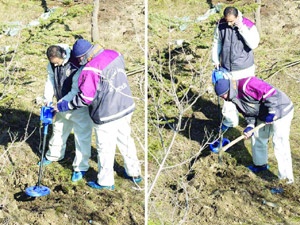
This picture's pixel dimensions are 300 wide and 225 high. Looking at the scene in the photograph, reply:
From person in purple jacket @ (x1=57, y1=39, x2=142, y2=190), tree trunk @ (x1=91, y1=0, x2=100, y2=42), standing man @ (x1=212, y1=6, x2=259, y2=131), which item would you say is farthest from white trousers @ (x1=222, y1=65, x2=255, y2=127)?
tree trunk @ (x1=91, y1=0, x2=100, y2=42)

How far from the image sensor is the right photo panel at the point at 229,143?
239 inches

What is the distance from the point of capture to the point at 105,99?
5867mm

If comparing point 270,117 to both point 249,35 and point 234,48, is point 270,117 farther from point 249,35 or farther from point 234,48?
point 234,48

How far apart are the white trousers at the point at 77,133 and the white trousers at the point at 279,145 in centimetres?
194

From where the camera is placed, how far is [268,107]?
6.14 meters

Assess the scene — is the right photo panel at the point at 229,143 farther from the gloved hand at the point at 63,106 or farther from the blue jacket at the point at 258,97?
the gloved hand at the point at 63,106

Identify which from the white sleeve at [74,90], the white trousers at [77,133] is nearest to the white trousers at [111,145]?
the white trousers at [77,133]

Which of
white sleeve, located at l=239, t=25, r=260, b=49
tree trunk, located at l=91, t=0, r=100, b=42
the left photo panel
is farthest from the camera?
tree trunk, located at l=91, t=0, r=100, b=42

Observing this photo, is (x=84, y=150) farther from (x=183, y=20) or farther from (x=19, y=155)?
(x=183, y=20)

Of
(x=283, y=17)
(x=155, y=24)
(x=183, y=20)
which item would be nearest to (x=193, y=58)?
(x=155, y=24)

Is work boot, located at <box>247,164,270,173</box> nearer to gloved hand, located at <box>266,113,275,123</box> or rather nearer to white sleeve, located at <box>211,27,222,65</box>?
gloved hand, located at <box>266,113,275,123</box>

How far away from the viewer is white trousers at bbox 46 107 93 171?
636 centimetres

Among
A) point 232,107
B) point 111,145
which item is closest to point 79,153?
point 111,145

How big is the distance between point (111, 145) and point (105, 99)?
1.76 ft
